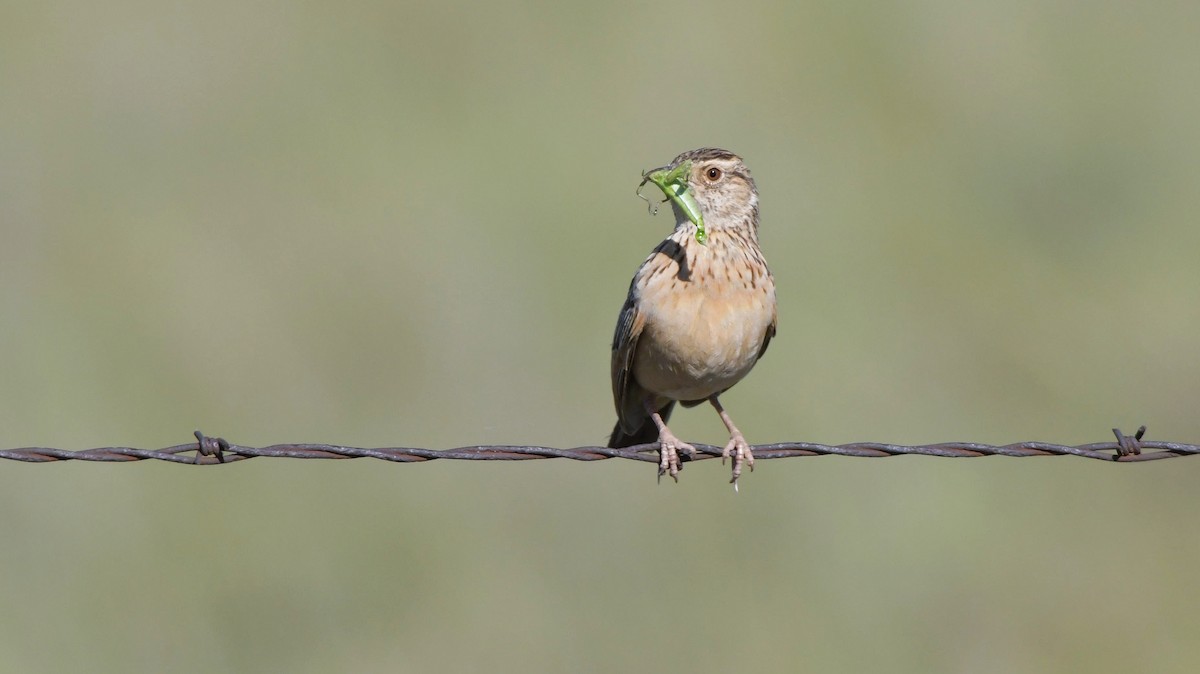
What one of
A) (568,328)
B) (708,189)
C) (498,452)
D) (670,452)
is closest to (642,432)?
(670,452)

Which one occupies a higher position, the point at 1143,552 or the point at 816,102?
the point at 816,102

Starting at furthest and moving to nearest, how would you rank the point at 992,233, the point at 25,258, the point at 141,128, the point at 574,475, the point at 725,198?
the point at 992,233 → the point at 141,128 → the point at 25,258 → the point at 574,475 → the point at 725,198

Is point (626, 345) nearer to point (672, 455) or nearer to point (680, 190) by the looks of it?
point (672, 455)

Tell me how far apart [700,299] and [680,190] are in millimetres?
694

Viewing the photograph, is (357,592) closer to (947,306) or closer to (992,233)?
(947,306)

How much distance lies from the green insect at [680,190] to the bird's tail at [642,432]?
1466 millimetres

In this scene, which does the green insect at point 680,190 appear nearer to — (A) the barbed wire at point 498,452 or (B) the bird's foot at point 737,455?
(B) the bird's foot at point 737,455

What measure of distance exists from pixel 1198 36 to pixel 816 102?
4.84 meters

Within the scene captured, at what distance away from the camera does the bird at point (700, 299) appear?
26.4ft

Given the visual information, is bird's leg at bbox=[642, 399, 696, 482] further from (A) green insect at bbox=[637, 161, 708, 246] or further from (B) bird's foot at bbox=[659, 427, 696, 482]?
(A) green insect at bbox=[637, 161, 708, 246]

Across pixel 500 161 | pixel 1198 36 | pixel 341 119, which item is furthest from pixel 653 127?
pixel 1198 36

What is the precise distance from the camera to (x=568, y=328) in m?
12.8

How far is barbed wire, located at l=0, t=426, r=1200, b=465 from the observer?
19.6ft

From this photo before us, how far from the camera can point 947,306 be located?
553 inches
